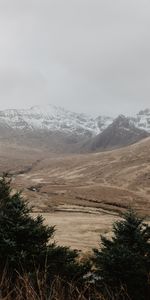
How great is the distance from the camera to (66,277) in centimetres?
1942

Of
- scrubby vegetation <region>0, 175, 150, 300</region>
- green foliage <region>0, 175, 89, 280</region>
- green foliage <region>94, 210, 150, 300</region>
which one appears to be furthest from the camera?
green foliage <region>94, 210, 150, 300</region>

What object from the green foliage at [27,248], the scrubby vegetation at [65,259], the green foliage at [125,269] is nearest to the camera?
the green foliage at [27,248]

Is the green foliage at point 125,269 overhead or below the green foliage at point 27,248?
below

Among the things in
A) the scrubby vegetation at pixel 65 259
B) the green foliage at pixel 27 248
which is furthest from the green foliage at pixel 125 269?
the green foliage at pixel 27 248

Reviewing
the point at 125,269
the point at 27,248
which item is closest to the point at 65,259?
the point at 27,248

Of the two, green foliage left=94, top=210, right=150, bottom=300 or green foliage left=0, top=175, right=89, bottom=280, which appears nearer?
green foliage left=0, top=175, right=89, bottom=280

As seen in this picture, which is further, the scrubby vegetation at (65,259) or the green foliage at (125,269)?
the green foliage at (125,269)

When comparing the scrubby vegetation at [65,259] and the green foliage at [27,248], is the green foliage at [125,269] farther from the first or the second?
the green foliage at [27,248]

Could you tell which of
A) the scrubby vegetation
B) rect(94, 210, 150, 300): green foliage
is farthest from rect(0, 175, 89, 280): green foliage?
rect(94, 210, 150, 300): green foliage

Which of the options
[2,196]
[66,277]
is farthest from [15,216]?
[2,196]

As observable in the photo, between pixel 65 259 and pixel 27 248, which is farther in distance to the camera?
pixel 65 259

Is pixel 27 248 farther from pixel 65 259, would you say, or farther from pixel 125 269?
pixel 125 269

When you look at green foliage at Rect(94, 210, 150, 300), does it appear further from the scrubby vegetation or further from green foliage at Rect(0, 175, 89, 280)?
green foliage at Rect(0, 175, 89, 280)

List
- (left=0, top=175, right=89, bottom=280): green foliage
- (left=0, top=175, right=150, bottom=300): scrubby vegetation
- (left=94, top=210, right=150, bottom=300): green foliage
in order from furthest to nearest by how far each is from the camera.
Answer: (left=94, top=210, right=150, bottom=300): green foliage
(left=0, top=175, right=150, bottom=300): scrubby vegetation
(left=0, top=175, right=89, bottom=280): green foliage
